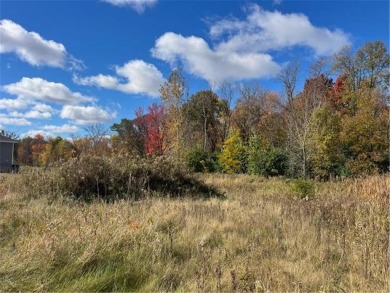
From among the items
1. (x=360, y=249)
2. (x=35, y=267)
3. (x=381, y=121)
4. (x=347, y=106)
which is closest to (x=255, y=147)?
(x=381, y=121)

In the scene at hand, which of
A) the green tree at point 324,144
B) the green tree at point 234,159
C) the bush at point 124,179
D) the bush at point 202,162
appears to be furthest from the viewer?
the bush at point 202,162

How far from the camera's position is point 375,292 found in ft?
12.2

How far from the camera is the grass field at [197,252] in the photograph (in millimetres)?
3893

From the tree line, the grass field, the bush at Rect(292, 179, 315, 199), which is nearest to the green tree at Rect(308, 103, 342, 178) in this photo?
the tree line

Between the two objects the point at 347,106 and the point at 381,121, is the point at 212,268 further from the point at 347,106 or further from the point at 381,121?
the point at 347,106

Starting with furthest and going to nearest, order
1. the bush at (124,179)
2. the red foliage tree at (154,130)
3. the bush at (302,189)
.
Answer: the red foliage tree at (154,130)
the bush at (302,189)
the bush at (124,179)

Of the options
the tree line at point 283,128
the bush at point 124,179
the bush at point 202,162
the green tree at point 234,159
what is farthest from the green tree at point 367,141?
the bush at point 124,179

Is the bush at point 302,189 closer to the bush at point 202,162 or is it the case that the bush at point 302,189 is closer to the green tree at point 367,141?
the green tree at point 367,141

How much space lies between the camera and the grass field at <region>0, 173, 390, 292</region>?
12.8 ft

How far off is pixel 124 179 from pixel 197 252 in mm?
7610

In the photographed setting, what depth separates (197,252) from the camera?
16.5 ft

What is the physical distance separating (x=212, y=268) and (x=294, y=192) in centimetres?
870

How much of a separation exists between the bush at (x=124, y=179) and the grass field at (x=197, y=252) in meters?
4.09

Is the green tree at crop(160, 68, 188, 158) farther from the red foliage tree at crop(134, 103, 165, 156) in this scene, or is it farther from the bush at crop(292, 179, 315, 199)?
the bush at crop(292, 179, 315, 199)
